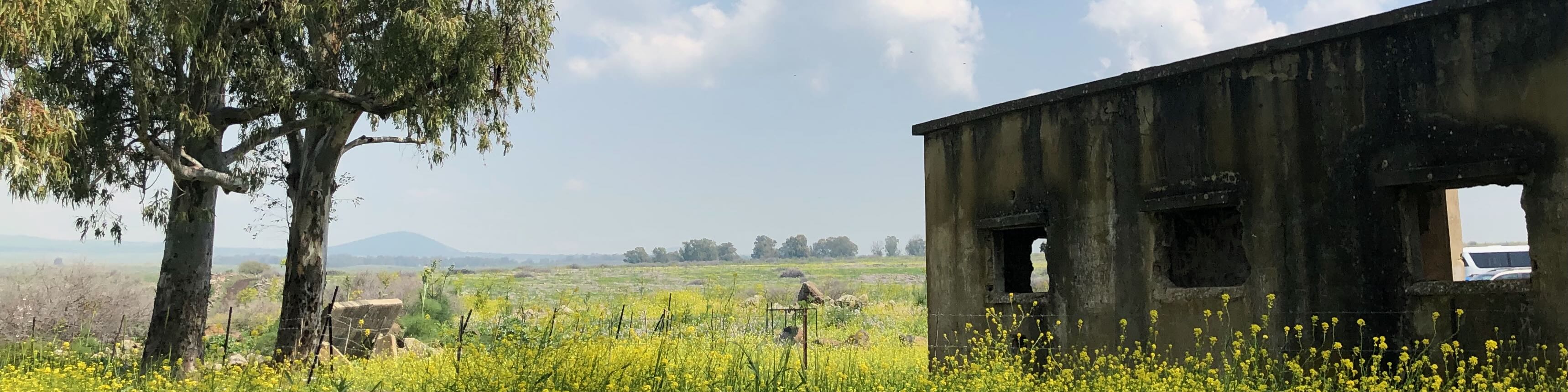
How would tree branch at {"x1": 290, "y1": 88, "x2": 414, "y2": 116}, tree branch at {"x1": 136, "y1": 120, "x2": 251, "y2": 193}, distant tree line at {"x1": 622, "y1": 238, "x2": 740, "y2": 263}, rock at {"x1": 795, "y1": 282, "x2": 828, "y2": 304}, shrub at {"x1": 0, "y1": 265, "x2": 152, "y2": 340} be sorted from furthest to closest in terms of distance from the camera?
distant tree line at {"x1": 622, "y1": 238, "x2": 740, "y2": 263}
rock at {"x1": 795, "y1": 282, "x2": 828, "y2": 304}
shrub at {"x1": 0, "y1": 265, "x2": 152, "y2": 340}
tree branch at {"x1": 290, "y1": 88, "x2": 414, "y2": 116}
tree branch at {"x1": 136, "y1": 120, "x2": 251, "y2": 193}

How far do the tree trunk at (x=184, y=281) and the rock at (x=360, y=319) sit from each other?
1.95 meters

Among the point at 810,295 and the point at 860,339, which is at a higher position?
the point at 810,295

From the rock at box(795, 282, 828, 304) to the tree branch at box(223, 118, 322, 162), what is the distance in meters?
18.9

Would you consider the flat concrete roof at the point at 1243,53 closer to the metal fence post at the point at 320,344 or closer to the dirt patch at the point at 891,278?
the metal fence post at the point at 320,344

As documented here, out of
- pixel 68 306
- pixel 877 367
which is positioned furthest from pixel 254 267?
pixel 877 367

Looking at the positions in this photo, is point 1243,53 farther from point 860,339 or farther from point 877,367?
point 860,339

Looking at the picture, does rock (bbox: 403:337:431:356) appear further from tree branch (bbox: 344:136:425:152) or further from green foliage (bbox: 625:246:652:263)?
green foliage (bbox: 625:246:652:263)

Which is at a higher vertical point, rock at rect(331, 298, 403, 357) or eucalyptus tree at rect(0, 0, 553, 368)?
eucalyptus tree at rect(0, 0, 553, 368)

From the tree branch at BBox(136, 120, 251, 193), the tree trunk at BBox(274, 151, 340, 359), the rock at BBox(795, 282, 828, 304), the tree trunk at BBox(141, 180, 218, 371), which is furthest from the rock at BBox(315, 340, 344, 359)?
the rock at BBox(795, 282, 828, 304)

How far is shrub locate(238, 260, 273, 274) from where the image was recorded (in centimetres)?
5866

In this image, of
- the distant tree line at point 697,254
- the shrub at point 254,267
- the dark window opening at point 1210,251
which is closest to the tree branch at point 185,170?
the dark window opening at point 1210,251

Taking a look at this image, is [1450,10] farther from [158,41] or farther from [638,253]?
[638,253]

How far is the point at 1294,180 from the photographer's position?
7.20 meters

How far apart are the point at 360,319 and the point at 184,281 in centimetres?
247
